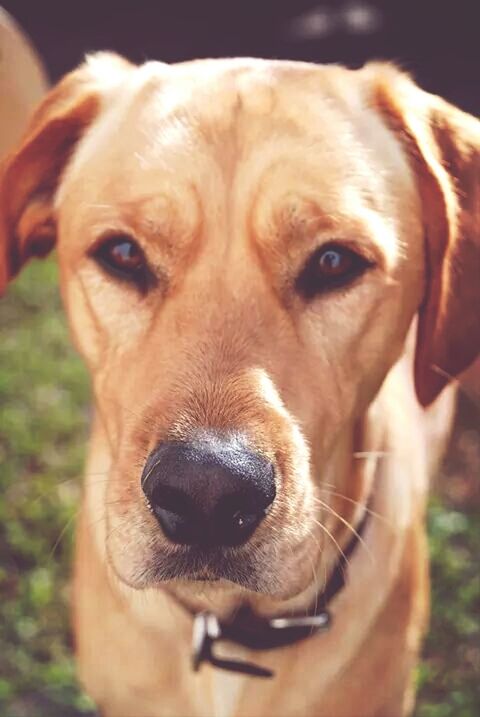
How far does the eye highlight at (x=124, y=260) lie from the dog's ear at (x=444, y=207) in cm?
49

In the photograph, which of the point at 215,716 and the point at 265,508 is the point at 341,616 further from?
Result: the point at 265,508

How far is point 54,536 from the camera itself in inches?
106

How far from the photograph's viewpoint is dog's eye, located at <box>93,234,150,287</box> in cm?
153

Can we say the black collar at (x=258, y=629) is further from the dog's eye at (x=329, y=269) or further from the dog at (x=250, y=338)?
the dog's eye at (x=329, y=269)

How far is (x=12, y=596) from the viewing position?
2.55 m

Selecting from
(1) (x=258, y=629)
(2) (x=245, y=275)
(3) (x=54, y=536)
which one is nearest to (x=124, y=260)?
(2) (x=245, y=275)

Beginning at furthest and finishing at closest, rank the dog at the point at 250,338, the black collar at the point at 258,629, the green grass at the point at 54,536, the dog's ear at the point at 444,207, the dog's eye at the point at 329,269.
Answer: the green grass at the point at 54,536
the black collar at the point at 258,629
the dog's ear at the point at 444,207
the dog's eye at the point at 329,269
the dog at the point at 250,338

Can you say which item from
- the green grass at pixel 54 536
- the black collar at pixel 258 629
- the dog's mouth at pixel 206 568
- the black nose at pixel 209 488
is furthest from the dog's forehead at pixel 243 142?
the green grass at pixel 54 536

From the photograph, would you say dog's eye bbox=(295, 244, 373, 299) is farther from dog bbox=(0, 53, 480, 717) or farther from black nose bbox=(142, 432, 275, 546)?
black nose bbox=(142, 432, 275, 546)

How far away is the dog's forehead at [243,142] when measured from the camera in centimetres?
148

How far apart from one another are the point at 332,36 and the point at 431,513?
182 centimetres

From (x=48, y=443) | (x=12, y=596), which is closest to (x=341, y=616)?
(x=12, y=596)

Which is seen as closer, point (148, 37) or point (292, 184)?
A: point (292, 184)

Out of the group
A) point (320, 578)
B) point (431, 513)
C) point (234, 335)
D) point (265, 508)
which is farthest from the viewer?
point (431, 513)
